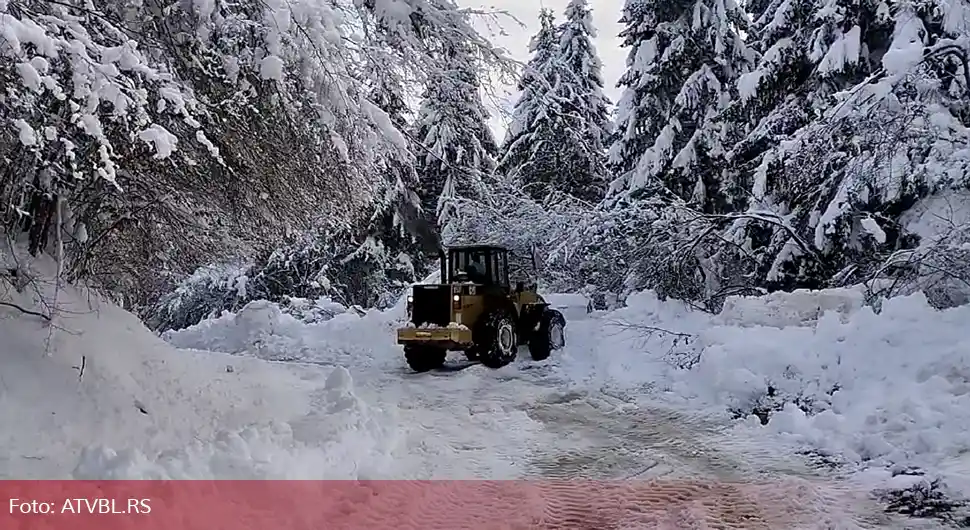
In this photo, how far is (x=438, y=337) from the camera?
1042 centimetres

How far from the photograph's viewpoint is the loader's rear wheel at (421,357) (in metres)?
10.9

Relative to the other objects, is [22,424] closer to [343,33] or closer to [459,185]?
[343,33]

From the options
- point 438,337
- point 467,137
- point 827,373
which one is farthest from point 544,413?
point 467,137

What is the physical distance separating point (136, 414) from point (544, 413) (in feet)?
13.0

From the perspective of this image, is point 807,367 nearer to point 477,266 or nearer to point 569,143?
point 477,266

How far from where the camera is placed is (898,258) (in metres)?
8.90

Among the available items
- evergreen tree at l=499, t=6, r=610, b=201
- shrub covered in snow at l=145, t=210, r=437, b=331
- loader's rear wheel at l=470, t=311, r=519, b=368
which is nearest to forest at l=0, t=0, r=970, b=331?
loader's rear wheel at l=470, t=311, r=519, b=368

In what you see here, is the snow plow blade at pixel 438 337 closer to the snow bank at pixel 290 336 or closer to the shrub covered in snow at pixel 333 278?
the snow bank at pixel 290 336

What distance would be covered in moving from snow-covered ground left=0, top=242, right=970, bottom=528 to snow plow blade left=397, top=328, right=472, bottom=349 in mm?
822

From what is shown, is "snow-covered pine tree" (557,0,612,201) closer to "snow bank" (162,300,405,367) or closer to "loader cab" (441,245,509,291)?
"snow bank" (162,300,405,367)

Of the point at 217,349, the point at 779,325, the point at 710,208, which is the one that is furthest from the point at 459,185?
the point at 779,325

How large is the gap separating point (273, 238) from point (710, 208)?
39.6 feet

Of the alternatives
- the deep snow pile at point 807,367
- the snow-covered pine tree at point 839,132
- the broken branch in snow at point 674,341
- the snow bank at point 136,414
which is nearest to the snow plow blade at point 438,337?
the deep snow pile at point 807,367

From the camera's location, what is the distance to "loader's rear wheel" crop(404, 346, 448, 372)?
10906 mm
